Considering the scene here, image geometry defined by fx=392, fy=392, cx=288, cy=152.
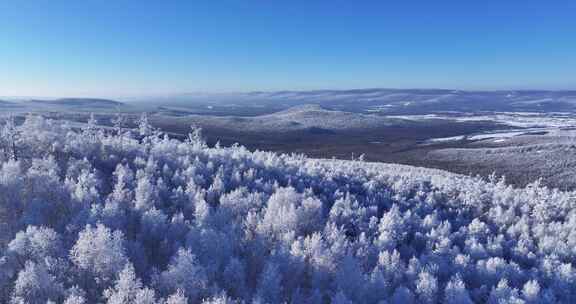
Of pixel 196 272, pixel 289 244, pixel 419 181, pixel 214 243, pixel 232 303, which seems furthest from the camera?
pixel 419 181

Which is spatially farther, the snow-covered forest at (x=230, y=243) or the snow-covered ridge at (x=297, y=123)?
the snow-covered ridge at (x=297, y=123)

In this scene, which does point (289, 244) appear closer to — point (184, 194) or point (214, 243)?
point (214, 243)

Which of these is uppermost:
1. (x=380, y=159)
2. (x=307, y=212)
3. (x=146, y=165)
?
(x=146, y=165)

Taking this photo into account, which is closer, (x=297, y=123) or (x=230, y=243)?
(x=230, y=243)

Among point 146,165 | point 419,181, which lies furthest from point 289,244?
point 419,181

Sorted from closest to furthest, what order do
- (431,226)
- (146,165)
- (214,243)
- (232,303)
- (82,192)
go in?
(232,303) → (214,243) → (82,192) → (431,226) → (146,165)

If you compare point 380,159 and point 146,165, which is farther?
point 380,159

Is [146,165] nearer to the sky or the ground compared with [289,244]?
nearer to the sky

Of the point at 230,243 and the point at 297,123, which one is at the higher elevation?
the point at 230,243
